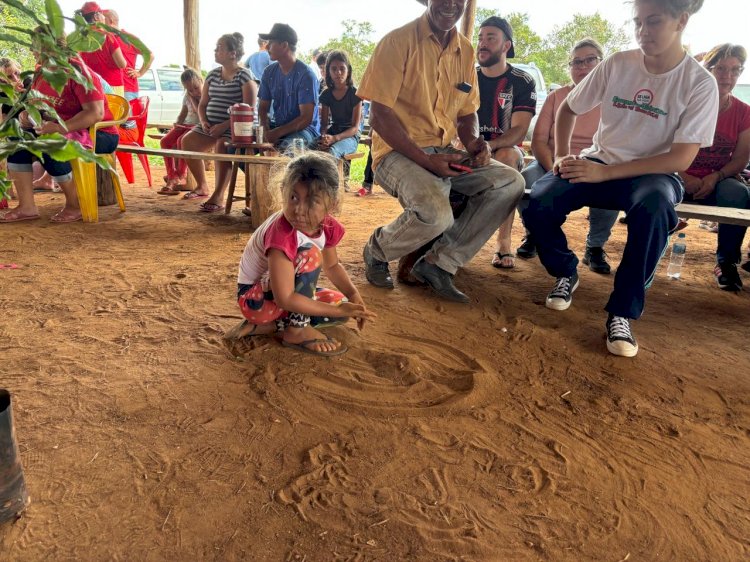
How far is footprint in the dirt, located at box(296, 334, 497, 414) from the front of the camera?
205 centimetres

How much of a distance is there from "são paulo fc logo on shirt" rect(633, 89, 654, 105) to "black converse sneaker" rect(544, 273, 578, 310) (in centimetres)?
99

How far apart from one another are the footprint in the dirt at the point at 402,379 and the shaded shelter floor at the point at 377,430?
0.03 feet

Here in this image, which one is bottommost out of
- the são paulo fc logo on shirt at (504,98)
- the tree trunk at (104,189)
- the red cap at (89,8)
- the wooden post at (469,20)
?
the tree trunk at (104,189)

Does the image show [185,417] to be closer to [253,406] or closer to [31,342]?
[253,406]

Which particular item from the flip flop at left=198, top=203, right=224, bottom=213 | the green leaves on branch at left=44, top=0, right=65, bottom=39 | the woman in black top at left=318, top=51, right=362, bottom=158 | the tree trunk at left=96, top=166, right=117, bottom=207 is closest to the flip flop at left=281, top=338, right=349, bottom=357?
the green leaves on branch at left=44, top=0, right=65, bottom=39

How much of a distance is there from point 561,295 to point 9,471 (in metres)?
2.63

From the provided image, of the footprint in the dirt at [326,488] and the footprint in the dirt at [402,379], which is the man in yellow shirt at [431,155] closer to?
the footprint in the dirt at [402,379]

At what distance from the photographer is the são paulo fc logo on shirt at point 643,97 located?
2.78 m

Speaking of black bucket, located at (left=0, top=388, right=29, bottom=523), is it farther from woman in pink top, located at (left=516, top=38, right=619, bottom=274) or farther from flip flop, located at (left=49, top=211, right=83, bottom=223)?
flip flop, located at (left=49, top=211, right=83, bottom=223)

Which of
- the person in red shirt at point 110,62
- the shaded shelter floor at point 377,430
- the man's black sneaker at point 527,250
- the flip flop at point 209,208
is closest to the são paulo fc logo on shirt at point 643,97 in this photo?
the shaded shelter floor at point 377,430

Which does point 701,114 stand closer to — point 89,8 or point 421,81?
point 421,81

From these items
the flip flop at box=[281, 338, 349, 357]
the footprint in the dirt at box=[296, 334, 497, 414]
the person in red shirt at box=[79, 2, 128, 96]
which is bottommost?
the footprint in the dirt at box=[296, 334, 497, 414]

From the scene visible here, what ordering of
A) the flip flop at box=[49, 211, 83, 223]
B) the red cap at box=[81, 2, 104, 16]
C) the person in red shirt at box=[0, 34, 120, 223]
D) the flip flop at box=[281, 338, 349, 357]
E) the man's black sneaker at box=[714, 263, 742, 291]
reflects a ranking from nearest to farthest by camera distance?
the flip flop at box=[281, 338, 349, 357] → the man's black sneaker at box=[714, 263, 742, 291] → the person in red shirt at box=[0, 34, 120, 223] → the flip flop at box=[49, 211, 83, 223] → the red cap at box=[81, 2, 104, 16]

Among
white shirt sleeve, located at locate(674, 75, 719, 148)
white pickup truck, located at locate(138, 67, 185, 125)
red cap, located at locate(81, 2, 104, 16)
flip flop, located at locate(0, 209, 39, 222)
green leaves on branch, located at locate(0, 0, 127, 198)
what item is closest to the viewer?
green leaves on branch, located at locate(0, 0, 127, 198)
